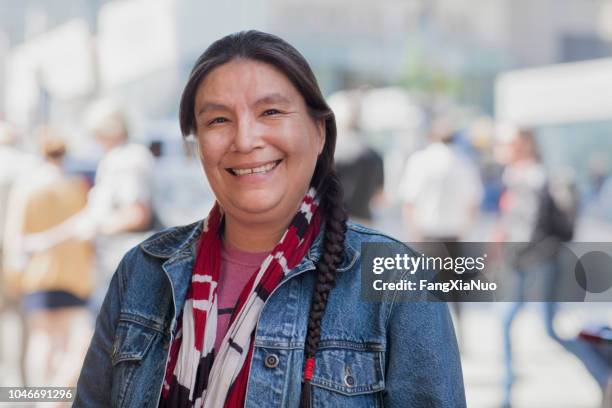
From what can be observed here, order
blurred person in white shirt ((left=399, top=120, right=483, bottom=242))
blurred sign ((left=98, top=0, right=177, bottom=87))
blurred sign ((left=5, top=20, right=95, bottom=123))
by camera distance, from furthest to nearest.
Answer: blurred sign ((left=98, top=0, right=177, bottom=87)) → blurred sign ((left=5, top=20, right=95, bottom=123)) → blurred person in white shirt ((left=399, top=120, right=483, bottom=242))

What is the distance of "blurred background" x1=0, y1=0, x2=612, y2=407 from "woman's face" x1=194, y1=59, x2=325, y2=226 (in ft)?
3.25

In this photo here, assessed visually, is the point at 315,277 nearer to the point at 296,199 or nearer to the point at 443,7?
the point at 296,199

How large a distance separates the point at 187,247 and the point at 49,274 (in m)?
2.55

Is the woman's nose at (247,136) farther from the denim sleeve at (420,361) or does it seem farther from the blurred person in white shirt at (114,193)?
the blurred person in white shirt at (114,193)

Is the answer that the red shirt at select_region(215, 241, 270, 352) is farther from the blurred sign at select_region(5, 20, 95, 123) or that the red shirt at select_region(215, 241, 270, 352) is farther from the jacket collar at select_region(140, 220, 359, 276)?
the blurred sign at select_region(5, 20, 95, 123)

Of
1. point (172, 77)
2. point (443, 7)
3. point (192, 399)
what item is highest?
point (443, 7)

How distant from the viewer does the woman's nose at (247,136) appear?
4.16 feet

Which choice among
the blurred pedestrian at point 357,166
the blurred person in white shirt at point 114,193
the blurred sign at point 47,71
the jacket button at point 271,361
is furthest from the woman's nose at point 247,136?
the blurred sign at point 47,71

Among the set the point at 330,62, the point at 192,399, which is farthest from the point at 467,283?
the point at 330,62

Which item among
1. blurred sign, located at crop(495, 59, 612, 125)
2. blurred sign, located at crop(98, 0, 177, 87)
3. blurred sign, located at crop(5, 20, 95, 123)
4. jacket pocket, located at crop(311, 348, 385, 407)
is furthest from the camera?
blurred sign, located at crop(495, 59, 612, 125)

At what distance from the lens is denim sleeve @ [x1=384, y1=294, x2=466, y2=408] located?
3.96 ft

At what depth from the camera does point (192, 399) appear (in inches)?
49.2

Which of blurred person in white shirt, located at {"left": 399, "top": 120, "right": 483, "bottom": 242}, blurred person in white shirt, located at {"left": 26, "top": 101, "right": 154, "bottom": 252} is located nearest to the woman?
blurred person in white shirt, located at {"left": 26, "top": 101, "right": 154, "bottom": 252}

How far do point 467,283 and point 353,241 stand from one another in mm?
425
